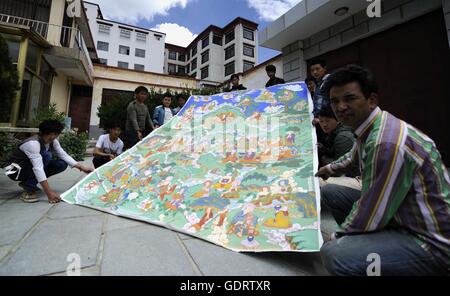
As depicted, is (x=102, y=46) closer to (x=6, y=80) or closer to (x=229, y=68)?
(x=229, y=68)

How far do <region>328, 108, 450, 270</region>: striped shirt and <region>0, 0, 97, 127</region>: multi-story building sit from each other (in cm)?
635

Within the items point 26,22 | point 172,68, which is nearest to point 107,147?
point 26,22

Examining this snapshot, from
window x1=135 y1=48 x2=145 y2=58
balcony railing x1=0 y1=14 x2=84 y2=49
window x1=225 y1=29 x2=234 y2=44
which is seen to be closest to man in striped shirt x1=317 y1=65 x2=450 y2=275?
balcony railing x1=0 y1=14 x2=84 y2=49

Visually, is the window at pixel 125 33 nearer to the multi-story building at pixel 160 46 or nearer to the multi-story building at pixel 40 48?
the multi-story building at pixel 160 46

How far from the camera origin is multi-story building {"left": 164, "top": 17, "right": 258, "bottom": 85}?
21575mm

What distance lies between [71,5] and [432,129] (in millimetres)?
8919

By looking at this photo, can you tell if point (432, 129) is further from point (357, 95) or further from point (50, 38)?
point (50, 38)

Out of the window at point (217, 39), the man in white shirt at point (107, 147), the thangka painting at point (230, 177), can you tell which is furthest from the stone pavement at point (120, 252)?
the window at point (217, 39)

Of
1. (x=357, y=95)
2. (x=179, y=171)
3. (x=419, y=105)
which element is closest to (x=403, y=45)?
(x=419, y=105)

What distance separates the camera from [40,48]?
228 inches

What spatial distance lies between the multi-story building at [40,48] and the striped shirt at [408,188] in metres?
6.35

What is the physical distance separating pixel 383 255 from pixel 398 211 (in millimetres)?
165

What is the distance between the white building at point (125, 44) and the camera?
21.2 metres

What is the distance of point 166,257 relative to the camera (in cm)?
105
